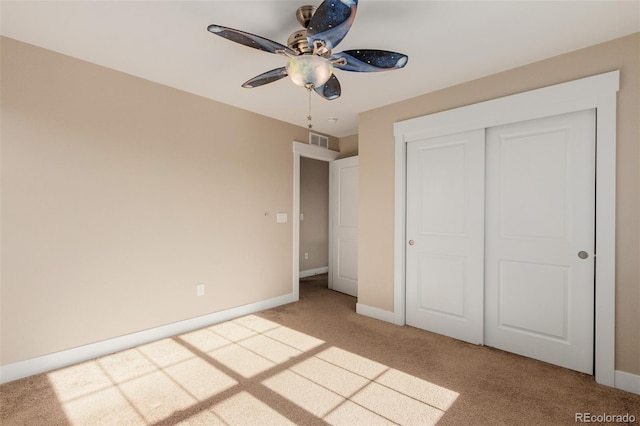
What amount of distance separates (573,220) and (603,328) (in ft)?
2.62

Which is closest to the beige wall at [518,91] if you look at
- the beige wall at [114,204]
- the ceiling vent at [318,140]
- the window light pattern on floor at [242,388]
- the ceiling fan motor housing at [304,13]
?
the ceiling vent at [318,140]

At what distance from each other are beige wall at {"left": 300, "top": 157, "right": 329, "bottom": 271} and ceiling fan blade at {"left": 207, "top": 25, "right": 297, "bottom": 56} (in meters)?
3.94

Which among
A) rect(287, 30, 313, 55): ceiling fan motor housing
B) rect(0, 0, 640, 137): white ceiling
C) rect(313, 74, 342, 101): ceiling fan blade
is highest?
rect(0, 0, 640, 137): white ceiling

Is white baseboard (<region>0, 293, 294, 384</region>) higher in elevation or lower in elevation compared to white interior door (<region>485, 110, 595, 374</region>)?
lower

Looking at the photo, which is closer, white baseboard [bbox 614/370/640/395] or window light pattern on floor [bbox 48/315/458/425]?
window light pattern on floor [bbox 48/315/458/425]

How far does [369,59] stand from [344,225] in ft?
9.67

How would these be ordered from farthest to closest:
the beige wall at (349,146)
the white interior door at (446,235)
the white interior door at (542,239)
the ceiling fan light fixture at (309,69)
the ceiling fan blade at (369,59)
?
the beige wall at (349,146) < the white interior door at (446,235) < the white interior door at (542,239) < the ceiling fan blade at (369,59) < the ceiling fan light fixture at (309,69)

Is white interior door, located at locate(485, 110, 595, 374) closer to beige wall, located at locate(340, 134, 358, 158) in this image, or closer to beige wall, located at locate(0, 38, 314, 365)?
beige wall, located at locate(340, 134, 358, 158)

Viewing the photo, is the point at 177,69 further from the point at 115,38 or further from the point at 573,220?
the point at 573,220

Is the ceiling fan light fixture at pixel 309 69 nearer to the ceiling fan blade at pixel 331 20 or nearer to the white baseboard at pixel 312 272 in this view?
the ceiling fan blade at pixel 331 20

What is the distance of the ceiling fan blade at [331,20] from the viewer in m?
1.39

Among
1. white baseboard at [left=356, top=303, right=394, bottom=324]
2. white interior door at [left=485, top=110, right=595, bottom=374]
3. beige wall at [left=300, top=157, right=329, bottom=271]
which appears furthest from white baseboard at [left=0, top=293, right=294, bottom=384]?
white interior door at [left=485, top=110, right=595, bottom=374]

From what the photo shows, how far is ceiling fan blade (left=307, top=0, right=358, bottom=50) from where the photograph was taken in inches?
54.8

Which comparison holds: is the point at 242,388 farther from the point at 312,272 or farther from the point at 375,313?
the point at 312,272
